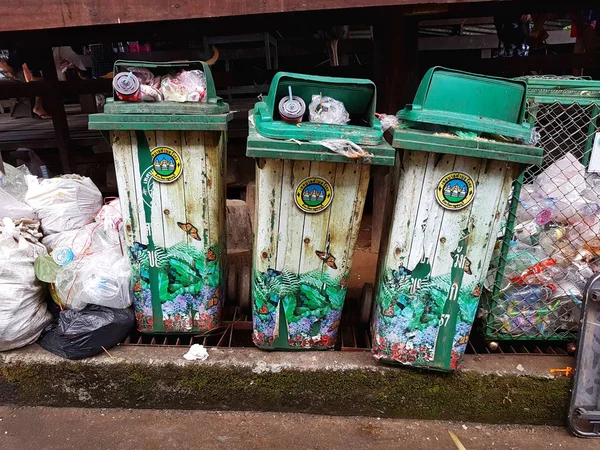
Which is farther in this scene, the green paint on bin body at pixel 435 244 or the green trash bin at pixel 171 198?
the green trash bin at pixel 171 198

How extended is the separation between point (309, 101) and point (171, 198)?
859 millimetres

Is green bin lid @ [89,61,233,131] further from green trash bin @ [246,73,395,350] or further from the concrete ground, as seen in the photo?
the concrete ground

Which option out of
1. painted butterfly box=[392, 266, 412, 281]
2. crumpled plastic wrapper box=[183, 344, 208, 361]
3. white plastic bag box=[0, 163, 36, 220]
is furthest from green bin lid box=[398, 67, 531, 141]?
white plastic bag box=[0, 163, 36, 220]

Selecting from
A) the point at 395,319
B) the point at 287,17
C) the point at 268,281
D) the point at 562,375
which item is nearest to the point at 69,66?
the point at 287,17

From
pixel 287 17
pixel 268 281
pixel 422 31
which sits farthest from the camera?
pixel 422 31

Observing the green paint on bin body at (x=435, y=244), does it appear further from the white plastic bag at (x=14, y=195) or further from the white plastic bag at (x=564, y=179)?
the white plastic bag at (x=14, y=195)

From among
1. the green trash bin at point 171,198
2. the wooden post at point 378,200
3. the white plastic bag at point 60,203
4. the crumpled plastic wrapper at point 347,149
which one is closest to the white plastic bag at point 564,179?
the crumpled plastic wrapper at point 347,149

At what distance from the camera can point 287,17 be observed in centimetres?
359

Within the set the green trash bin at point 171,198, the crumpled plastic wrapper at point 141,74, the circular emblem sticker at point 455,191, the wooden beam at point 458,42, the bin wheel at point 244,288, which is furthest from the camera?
the wooden beam at point 458,42

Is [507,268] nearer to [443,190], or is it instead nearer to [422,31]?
[443,190]

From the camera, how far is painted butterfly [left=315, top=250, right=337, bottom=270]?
6.71 ft

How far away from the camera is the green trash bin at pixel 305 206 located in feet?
5.86

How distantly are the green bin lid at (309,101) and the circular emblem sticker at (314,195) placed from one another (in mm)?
210

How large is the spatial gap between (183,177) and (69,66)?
611 centimetres
